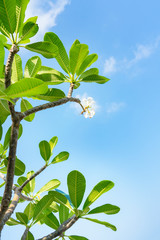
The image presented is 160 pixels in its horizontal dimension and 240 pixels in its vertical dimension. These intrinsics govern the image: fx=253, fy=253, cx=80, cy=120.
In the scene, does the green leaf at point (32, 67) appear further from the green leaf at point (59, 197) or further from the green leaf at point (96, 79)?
the green leaf at point (59, 197)

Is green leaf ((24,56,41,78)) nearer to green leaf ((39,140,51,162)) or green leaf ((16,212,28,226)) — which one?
green leaf ((39,140,51,162))

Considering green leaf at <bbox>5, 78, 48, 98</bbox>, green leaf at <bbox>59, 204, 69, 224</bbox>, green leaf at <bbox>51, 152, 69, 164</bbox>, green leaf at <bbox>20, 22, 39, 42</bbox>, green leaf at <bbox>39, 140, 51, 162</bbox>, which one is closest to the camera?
green leaf at <bbox>5, 78, 48, 98</bbox>

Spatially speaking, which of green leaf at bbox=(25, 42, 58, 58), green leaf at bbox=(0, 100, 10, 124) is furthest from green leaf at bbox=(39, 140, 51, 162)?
green leaf at bbox=(25, 42, 58, 58)

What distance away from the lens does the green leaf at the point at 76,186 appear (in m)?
1.72

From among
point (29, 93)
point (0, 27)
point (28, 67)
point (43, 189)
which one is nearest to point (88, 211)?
point (43, 189)

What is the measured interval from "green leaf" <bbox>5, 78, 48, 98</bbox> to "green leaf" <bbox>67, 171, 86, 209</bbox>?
71 centimetres

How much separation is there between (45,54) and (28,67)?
225mm

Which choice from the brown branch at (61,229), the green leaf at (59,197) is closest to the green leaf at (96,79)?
the green leaf at (59,197)

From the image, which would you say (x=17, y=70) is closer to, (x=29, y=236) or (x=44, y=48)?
(x=44, y=48)

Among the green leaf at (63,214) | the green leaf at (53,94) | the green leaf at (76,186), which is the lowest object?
the green leaf at (63,214)

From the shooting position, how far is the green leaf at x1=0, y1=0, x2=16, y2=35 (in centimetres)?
141

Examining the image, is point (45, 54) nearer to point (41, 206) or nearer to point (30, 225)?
point (41, 206)

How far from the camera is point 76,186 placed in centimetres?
175

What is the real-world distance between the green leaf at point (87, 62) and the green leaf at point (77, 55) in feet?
0.21
